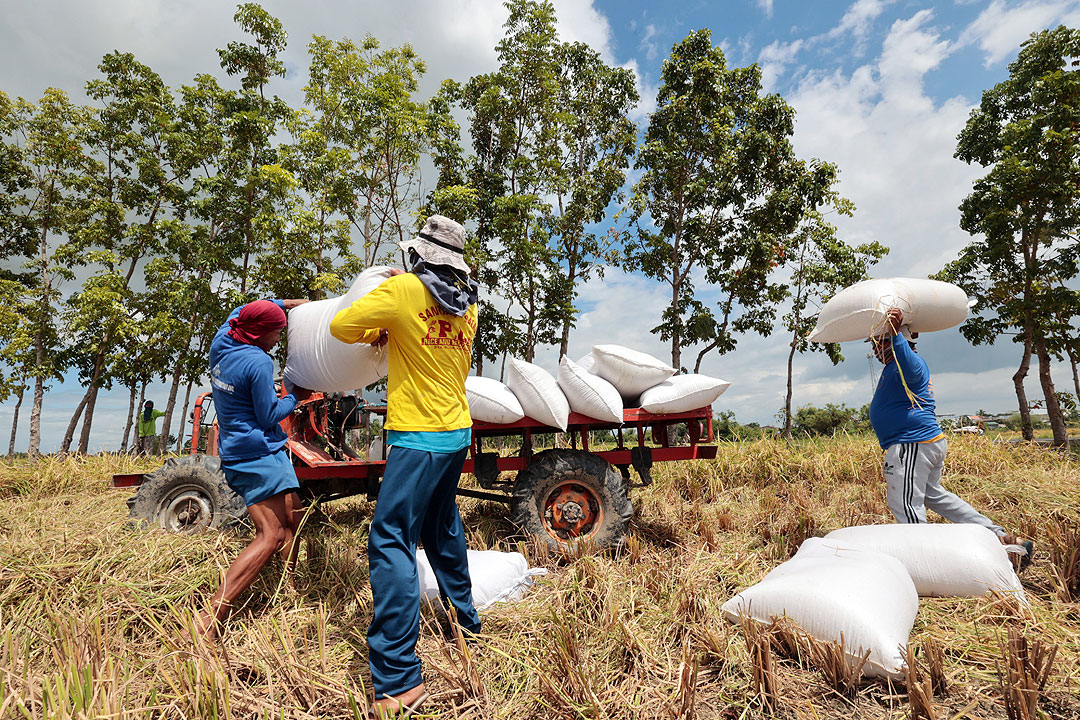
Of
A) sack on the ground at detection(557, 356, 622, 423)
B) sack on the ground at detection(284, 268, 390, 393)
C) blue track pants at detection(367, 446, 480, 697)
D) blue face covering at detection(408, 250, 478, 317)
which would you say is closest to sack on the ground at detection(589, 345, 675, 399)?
sack on the ground at detection(557, 356, 622, 423)

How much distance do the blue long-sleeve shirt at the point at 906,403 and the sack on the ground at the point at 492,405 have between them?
2.21 meters

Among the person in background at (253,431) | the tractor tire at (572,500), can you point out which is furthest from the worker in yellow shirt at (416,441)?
the tractor tire at (572,500)

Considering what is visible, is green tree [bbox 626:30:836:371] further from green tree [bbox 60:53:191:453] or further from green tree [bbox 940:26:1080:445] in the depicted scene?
green tree [bbox 60:53:191:453]

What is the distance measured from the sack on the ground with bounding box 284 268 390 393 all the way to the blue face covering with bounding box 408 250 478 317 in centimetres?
68

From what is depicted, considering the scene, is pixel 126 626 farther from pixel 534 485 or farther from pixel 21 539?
pixel 534 485

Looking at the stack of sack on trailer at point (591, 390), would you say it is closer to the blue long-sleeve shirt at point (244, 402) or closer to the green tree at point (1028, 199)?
the blue long-sleeve shirt at point (244, 402)

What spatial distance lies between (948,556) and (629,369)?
1.91m

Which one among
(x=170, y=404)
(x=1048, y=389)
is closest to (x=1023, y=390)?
(x=1048, y=389)

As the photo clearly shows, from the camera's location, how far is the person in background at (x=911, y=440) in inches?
115

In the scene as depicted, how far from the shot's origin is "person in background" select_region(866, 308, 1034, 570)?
9.55 feet

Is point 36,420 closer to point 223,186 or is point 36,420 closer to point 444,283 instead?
point 223,186

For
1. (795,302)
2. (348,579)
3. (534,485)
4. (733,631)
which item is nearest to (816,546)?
(733,631)

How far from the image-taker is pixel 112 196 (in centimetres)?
1300

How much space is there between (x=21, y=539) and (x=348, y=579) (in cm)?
209
